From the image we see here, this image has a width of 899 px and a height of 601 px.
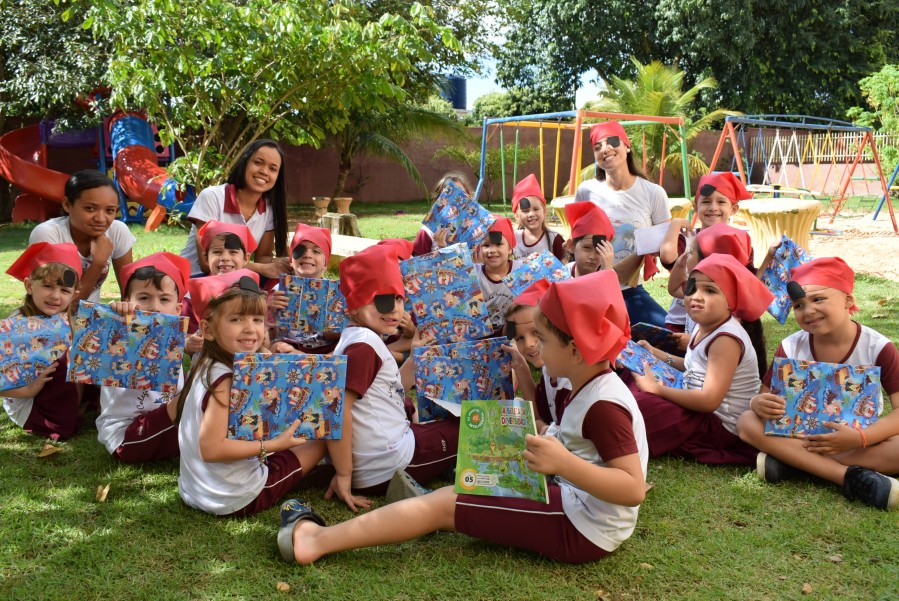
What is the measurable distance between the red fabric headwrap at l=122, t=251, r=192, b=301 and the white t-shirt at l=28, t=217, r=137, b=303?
1.62ft

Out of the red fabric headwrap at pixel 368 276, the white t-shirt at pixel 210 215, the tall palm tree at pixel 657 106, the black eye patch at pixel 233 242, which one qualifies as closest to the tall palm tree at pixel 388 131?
the tall palm tree at pixel 657 106

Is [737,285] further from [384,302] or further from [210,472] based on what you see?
[210,472]

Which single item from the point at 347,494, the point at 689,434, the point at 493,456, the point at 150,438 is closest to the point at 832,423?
the point at 689,434

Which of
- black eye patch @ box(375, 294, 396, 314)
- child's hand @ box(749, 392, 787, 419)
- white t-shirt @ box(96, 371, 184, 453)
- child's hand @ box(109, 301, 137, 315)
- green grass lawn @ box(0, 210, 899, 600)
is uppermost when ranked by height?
black eye patch @ box(375, 294, 396, 314)

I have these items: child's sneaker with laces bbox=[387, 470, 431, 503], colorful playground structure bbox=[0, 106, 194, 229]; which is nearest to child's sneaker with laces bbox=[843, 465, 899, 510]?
child's sneaker with laces bbox=[387, 470, 431, 503]

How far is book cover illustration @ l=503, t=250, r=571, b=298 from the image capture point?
4152mm

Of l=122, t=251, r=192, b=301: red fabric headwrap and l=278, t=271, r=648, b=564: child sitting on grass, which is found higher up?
l=122, t=251, r=192, b=301: red fabric headwrap

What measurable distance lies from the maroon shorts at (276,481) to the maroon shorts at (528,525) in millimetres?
845

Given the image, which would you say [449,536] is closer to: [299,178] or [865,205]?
[299,178]

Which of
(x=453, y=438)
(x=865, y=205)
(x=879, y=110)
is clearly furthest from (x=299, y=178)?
(x=453, y=438)

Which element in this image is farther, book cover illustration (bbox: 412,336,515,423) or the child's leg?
book cover illustration (bbox: 412,336,515,423)

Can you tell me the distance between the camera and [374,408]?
10.4ft

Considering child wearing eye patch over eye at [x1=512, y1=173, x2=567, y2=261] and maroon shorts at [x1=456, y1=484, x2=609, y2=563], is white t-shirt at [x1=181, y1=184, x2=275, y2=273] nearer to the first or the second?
child wearing eye patch over eye at [x1=512, y1=173, x2=567, y2=261]

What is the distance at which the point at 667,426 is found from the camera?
11.7ft
